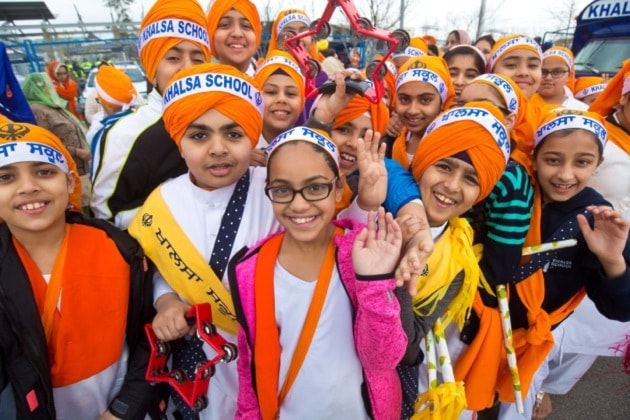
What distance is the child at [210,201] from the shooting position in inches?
67.0

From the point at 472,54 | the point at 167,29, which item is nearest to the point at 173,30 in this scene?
the point at 167,29

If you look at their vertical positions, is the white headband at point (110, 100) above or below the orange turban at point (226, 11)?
below

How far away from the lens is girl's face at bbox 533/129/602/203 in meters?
1.91

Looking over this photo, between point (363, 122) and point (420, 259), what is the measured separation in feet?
3.94

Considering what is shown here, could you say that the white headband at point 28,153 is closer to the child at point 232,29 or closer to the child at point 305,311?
the child at point 305,311

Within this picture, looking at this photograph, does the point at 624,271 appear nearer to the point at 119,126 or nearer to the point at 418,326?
the point at 418,326

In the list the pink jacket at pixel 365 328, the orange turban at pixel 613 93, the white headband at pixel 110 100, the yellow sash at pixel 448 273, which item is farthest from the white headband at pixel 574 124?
the white headband at pixel 110 100

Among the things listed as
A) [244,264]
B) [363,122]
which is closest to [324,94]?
[363,122]

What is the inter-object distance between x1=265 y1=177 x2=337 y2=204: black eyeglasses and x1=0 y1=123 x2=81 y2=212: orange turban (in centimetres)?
97

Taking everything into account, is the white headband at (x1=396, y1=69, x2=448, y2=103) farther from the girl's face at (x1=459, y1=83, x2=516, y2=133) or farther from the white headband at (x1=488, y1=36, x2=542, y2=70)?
the white headband at (x1=488, y1=36, x2=542, y2=70)

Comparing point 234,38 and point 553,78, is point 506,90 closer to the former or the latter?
point 234,38

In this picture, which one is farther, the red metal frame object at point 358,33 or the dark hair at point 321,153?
the red metal frame object at point 358,33

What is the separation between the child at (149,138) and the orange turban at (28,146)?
329mm

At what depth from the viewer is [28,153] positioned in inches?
62.8
